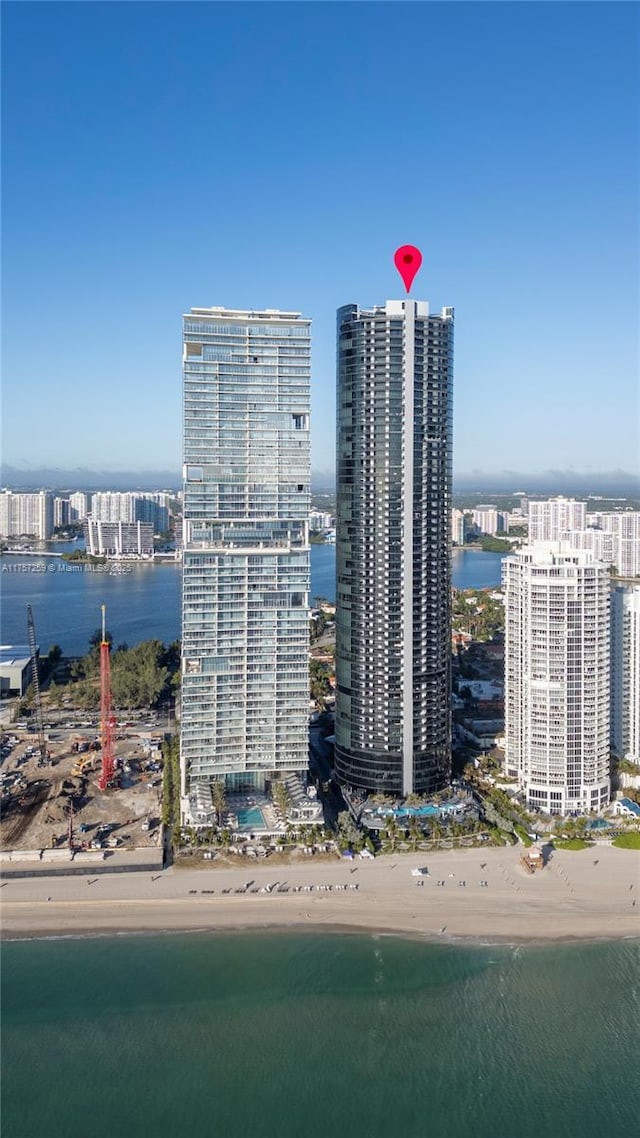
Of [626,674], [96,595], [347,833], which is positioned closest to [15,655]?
[347,833]

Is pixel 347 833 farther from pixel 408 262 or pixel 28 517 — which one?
pixel 28 517

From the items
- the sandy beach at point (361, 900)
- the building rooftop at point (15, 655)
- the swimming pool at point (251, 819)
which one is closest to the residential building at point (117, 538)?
the building rooftop at point (15, 655)

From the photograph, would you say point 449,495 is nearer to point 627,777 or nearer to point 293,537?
point 293,537

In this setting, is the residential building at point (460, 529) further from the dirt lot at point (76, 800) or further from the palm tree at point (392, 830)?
the palm tree at point (392, 830)

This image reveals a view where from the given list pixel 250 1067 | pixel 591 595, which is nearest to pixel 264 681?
pixel 591 595

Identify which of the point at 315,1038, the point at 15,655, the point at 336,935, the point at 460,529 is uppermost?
the point at 460,529
